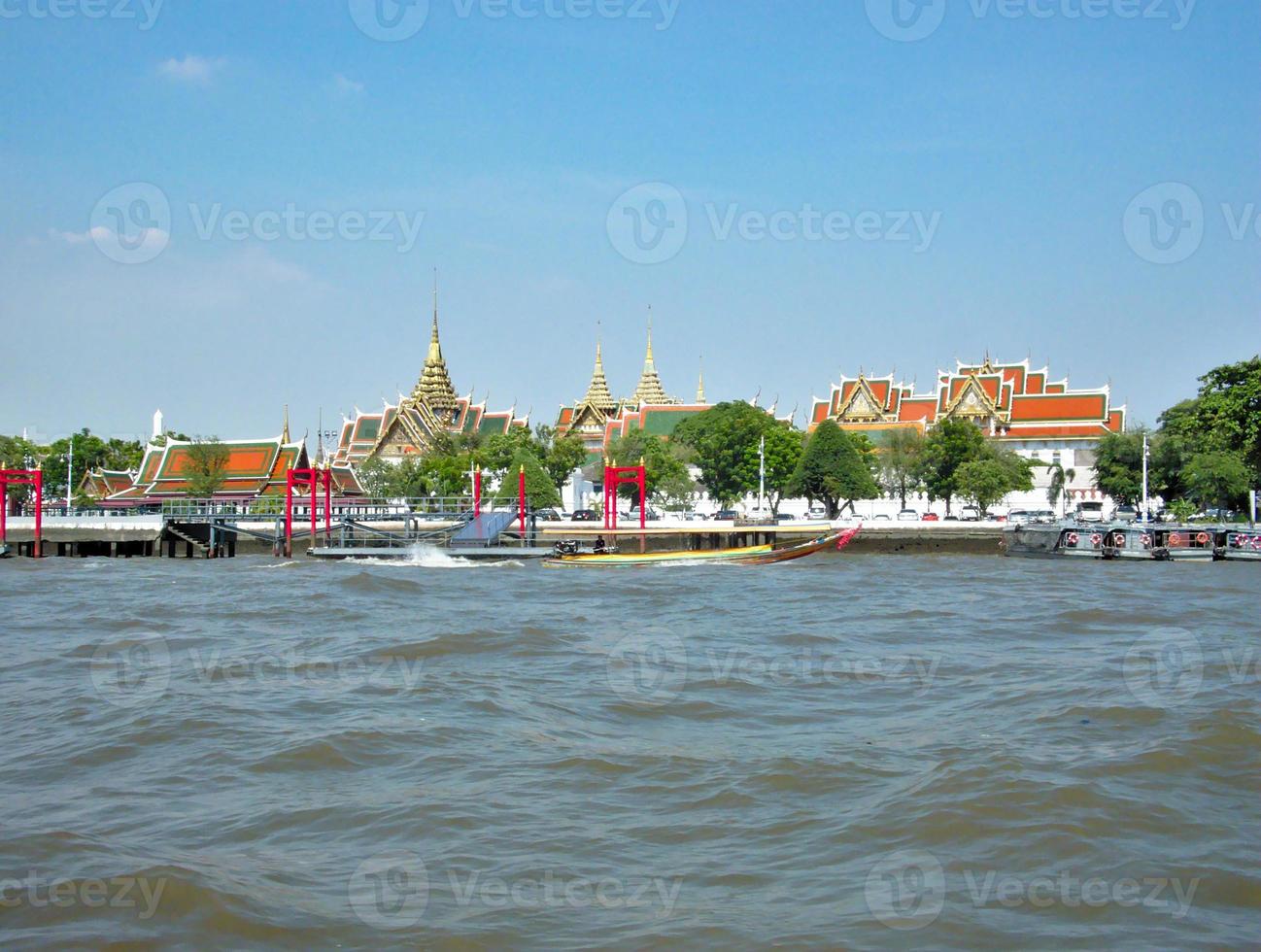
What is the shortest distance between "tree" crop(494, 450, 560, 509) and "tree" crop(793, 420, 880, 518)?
972 centimetres

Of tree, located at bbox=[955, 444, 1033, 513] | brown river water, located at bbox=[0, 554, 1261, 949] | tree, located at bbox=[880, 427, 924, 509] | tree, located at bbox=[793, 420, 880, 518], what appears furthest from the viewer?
tree, located at bbox=[880, 427, 924, 509]

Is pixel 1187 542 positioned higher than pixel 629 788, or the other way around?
pixel 1187 542

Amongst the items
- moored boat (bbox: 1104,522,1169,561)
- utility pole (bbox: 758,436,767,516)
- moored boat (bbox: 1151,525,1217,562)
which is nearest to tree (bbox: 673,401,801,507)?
utility pole (bbox: 758,436,767,516)

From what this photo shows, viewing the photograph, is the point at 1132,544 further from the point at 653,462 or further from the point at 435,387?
the point at 435,387

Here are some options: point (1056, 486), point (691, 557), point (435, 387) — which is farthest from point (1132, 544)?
point (435, 387)

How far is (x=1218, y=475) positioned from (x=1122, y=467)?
358 inches

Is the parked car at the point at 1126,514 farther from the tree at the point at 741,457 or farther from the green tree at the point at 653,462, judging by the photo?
the green tree at the point at 653,462

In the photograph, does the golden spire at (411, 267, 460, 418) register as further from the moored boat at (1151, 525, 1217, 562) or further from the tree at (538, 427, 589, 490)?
the moored boat at (1151, 525, 1217, 562)

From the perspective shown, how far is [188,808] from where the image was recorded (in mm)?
7254

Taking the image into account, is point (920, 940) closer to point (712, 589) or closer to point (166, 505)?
point (712, 589)

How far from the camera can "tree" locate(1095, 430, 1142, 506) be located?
47625 millimetres

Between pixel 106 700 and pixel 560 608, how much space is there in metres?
8.81

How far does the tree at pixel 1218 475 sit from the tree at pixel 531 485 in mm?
22769

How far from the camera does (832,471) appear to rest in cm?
4478
